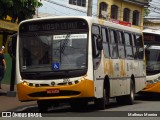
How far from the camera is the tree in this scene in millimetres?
22562

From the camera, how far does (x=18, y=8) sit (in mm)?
22969

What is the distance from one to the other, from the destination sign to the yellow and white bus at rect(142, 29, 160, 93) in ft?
27.8

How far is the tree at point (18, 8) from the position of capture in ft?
74.0

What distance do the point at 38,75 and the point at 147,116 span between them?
357 cm

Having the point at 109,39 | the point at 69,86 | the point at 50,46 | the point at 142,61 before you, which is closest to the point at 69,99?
the point at 69,86

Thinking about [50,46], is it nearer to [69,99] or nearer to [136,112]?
[69,99]

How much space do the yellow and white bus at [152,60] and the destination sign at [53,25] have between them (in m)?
8.48

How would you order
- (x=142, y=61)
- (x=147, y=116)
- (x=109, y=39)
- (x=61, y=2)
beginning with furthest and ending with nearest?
(x=61, y=2), (x=142, y=61), (x=109, y=39), (x=147, y=116)

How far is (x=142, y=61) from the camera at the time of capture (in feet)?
77.2

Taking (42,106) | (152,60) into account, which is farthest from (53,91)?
(152,60)

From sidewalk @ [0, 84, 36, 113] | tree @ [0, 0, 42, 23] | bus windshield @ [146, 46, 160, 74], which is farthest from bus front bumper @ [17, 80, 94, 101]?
bus windshield @ [146, 46, 160, 74]

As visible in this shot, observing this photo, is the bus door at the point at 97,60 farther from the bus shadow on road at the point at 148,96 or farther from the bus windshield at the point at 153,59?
the bus shadow on road at the point at 148,96

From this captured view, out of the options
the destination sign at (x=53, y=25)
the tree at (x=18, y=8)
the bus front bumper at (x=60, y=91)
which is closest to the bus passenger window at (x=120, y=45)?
the destination sign at (x=53, y=25)

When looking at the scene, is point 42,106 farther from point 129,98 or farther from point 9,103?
point 129,98
